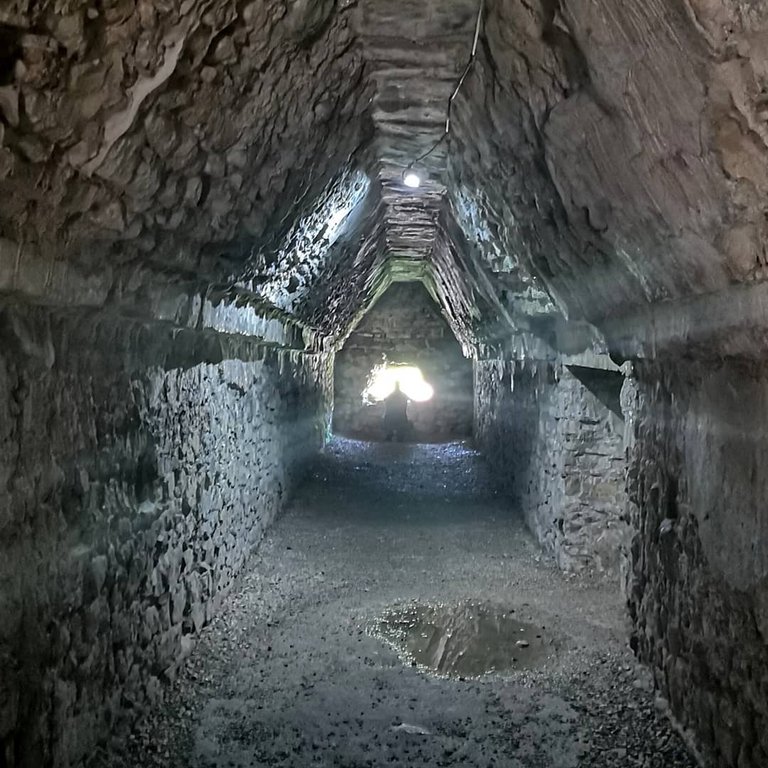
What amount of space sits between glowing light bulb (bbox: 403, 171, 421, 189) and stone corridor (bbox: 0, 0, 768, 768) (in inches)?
3.0

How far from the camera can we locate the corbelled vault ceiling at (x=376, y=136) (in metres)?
1.74

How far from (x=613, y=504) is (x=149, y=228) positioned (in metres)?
3.83

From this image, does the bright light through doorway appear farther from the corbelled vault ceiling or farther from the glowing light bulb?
the corbelled vault ceiling

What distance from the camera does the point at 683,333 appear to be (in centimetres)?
266

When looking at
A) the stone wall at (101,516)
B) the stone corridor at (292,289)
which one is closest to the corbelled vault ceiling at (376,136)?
the stone corridor at (292,289)

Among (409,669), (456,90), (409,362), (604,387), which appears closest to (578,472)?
(604,387)

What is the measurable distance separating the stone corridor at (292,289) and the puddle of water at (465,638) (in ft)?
0.10

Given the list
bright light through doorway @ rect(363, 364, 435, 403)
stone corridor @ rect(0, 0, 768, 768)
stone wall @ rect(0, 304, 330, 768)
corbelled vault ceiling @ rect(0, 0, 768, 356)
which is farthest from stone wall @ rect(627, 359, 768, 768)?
bright light through doorway @ rect(363, 364, 435, 403)

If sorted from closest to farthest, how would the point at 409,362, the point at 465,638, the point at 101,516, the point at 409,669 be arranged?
the point at 101,516 < the point at 409,669 < the point at 465,638 < the point at 409,362

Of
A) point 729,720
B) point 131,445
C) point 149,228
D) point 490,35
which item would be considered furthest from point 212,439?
point 729,720

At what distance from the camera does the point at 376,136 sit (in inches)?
158

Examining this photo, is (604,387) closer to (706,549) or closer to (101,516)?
(706,549)

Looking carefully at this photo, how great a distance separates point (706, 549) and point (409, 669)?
1694 millimetres

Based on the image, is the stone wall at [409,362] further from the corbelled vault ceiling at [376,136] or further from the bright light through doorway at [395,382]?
the corbelled vault ceiling at [376,136]
